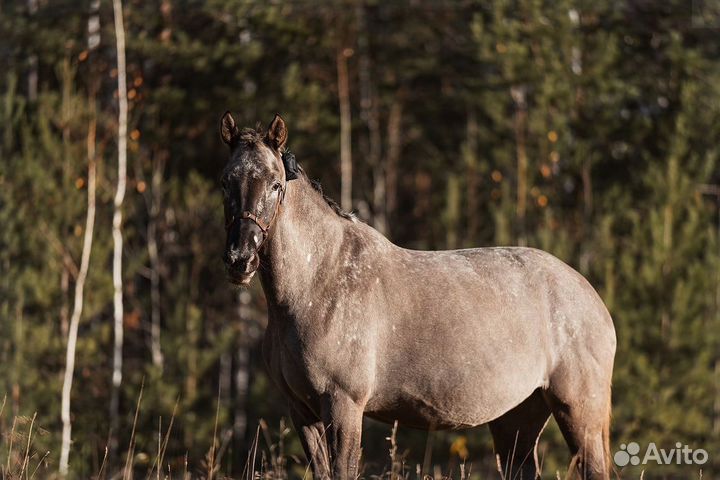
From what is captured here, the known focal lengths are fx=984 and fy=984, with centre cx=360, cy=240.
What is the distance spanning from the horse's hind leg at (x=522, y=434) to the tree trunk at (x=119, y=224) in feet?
32.8

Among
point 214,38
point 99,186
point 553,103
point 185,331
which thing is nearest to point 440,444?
point 185,331

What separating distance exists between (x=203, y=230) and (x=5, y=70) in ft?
13.6

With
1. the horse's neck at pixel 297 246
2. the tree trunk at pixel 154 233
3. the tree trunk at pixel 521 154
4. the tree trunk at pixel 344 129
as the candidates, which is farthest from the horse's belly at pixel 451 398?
the tree trunk at pixel 154 233

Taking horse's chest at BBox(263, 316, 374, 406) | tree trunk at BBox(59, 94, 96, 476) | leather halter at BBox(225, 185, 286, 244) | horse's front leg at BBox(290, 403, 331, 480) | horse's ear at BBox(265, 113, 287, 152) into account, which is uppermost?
horse's ear at BBox(265, 113, 287, 152)

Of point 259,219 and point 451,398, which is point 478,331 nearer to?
point 451,398

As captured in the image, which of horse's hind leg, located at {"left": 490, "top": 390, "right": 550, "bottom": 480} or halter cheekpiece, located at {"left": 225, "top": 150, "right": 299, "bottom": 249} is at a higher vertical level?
halter cheekpiece, located at {"left": 225, "top": 150, "right": 299, "bottom": 249}

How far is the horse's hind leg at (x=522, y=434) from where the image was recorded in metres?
5.91

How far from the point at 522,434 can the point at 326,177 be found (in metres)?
12.2

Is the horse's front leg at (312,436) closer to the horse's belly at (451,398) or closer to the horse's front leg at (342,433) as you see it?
the horse's front leg at (342,433)

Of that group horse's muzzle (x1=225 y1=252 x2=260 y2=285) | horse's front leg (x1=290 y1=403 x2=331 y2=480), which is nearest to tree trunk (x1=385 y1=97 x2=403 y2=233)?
horse's front leg (x1=290 y1=403 x2=331 y2=480)

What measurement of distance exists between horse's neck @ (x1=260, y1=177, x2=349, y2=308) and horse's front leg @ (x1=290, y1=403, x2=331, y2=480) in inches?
23.3

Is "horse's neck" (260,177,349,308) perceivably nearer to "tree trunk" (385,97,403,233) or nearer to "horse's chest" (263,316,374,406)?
"horse's chest" (263,316,374,406)

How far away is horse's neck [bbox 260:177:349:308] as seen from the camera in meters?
5.14

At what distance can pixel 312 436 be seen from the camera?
5180 millimetres
